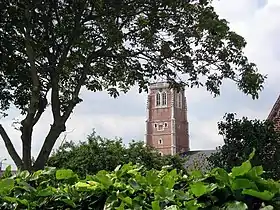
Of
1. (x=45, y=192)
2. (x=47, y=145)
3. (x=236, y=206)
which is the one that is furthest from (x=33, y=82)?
(x=236, y=206)

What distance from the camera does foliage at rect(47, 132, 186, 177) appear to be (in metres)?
15.1

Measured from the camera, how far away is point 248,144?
27.0 ft

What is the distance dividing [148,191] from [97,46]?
7.13 meters

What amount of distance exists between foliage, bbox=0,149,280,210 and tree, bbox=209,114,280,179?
258 inches

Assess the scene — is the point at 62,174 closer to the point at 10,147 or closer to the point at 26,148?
the point at 26,148

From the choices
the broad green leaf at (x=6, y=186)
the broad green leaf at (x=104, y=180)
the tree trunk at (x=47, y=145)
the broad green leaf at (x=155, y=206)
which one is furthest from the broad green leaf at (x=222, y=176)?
the tree trunk at (x=47, y=145)

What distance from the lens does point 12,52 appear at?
857cm

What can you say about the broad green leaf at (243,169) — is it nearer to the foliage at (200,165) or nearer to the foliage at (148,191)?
the foliage at (148,191)

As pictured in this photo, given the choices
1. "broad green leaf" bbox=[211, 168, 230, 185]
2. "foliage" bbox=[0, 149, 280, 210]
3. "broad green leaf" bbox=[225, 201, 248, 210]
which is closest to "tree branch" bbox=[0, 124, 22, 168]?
"foliage" bbox=[0, 149, 280, 210]

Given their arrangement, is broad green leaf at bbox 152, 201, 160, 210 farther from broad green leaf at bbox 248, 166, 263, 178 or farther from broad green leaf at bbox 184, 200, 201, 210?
broad green leaf at bbox 248, 166, 263, 178

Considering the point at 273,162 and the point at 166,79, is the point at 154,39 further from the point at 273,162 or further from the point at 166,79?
the point at 273,162

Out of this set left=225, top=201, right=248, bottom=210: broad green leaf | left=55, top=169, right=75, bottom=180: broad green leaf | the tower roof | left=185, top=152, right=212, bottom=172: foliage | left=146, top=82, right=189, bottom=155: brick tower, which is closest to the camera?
left=225, top=201, right=248, bottom=210: broad green leaf

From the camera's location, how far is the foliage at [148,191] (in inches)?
56.6

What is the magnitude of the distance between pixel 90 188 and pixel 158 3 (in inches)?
270
